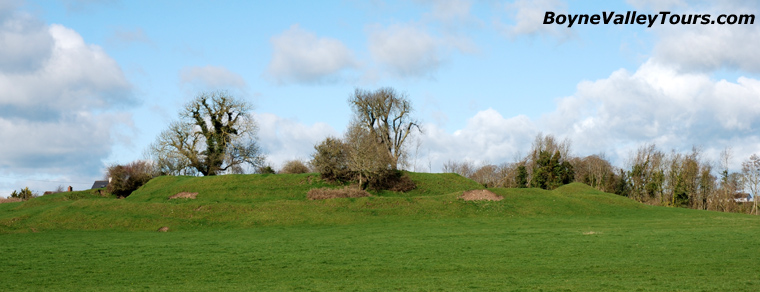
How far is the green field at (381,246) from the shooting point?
1883cm

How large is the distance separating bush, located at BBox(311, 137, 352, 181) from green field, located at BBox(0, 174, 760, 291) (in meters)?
7.94

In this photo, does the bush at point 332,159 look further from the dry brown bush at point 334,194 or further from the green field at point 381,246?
the green field at point 381,246

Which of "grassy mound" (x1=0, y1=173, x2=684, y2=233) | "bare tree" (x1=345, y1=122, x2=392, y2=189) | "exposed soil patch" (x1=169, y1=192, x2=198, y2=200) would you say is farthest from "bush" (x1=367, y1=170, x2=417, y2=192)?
"exposed soil patch" (x1=169, y1=192, x2=198, y2=200)

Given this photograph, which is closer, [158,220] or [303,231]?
[303,231]

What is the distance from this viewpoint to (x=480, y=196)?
163 feet

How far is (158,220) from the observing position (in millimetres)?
41719

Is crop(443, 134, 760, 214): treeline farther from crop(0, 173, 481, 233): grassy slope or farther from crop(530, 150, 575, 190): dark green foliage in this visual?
crop(0, 173, 481, 233): grassy slope

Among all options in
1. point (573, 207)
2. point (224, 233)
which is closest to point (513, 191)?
point (573, 207)

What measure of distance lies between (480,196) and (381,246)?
2392cm

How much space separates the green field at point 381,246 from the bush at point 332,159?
794cm

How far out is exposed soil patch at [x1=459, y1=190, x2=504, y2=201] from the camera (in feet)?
160

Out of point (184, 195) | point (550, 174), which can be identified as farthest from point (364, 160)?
point (550, 174)

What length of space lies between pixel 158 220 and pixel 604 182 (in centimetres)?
8172

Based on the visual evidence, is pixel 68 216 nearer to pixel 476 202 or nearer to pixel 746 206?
pixel 476 202
